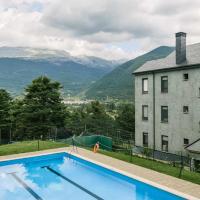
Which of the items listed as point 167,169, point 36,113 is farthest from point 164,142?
point 36,113

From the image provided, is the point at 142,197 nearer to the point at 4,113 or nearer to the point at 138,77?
the point at 138,77

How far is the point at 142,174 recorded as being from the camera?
16.8 m

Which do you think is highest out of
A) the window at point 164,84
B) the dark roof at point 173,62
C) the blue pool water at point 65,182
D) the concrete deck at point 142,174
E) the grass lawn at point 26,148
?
the dark roof at point 173,62

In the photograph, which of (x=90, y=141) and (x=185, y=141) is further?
(x=90, y=141)

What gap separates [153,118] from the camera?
96.1 feet

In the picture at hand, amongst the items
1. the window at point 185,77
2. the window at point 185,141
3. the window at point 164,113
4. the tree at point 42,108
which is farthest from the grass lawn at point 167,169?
the tree at point 42,108

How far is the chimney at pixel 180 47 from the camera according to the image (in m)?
27.0

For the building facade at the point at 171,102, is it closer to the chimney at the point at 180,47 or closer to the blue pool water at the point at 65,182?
the chimney at the point at 180,47

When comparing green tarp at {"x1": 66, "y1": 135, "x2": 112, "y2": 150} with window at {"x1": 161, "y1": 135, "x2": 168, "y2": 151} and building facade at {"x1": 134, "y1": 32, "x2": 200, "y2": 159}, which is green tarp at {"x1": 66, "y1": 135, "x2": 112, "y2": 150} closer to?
building facade at {"x1": 134, "y1": 32, "x2": 200, "y2": 159}

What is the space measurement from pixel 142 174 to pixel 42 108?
3167 centimetres

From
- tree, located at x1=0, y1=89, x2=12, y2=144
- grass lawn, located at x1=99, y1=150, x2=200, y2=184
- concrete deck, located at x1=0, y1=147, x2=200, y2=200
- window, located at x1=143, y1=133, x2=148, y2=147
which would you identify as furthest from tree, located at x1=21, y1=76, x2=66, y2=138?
grass lawn, located at x1=99, y1=150, x2=200, y2=184

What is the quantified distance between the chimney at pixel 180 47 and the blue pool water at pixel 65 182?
13091mm

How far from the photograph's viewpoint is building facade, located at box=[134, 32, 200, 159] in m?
25.0

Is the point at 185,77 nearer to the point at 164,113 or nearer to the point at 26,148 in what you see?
the point at 164,113
